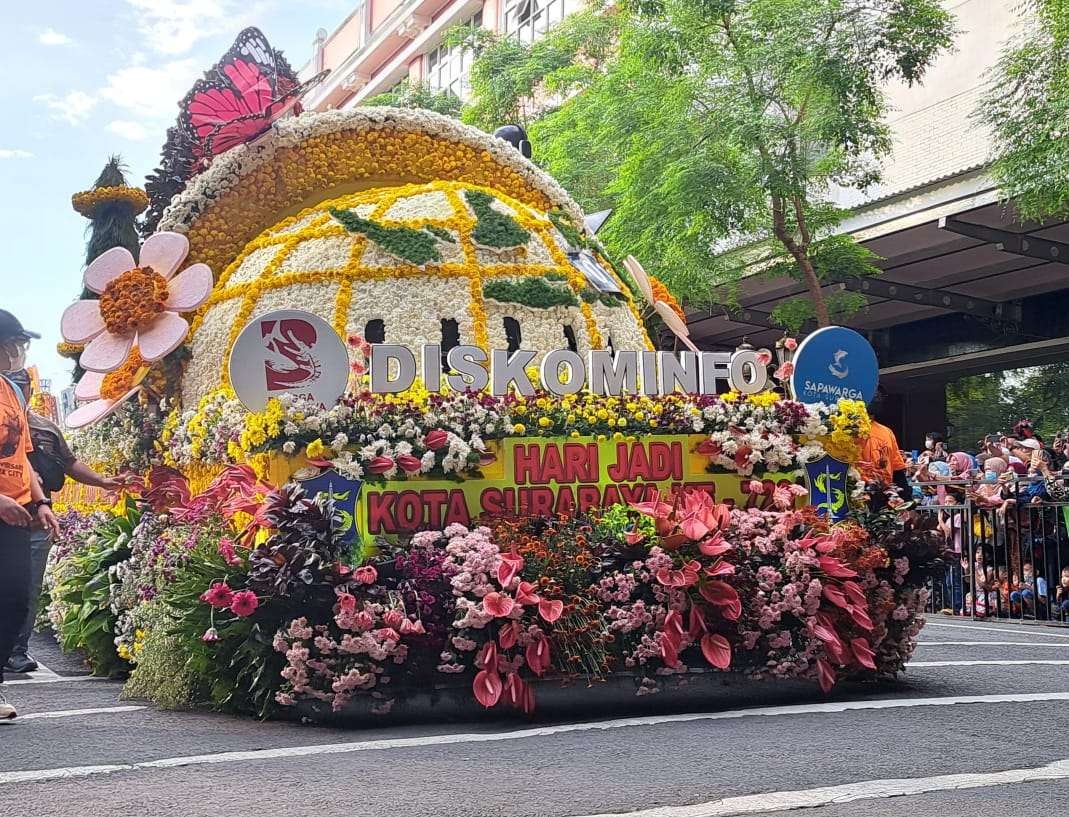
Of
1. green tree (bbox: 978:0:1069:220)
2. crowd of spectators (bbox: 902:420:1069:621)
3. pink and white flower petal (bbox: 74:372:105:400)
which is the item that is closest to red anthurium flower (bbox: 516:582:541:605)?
pink and white flower petal (bbox: 74:372:105:400)

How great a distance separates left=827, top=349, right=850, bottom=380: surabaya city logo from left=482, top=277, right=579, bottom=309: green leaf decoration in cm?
191

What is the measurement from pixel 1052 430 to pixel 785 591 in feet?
66.8

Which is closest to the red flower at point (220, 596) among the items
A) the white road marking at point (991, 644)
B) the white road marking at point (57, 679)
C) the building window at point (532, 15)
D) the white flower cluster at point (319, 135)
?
the white road marking at point (57, 679)

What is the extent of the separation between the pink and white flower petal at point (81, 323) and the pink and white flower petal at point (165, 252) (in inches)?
18.9

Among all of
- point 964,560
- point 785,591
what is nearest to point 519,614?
point 785,591

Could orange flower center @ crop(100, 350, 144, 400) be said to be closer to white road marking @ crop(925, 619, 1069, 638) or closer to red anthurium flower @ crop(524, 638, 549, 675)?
red anthurium flower @ crop(524, 638, 549, 675)

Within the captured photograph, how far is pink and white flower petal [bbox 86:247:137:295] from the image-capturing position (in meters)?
9.34

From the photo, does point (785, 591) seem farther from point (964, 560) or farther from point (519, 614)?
point (964, 560)

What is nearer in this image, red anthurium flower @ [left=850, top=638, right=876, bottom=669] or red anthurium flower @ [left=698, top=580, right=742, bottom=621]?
red anthurium flower @ [left=698, top=580, right=742, bottom=621]

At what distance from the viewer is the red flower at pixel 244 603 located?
20.9ft

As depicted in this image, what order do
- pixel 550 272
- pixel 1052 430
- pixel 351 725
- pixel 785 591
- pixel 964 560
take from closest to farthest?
pixel 351 725, pixel 785 591, pixel 550 272, pixel 964 560, pixel 1052 430

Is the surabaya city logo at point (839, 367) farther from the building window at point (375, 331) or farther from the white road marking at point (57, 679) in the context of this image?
the white road marking at point (57, 679)

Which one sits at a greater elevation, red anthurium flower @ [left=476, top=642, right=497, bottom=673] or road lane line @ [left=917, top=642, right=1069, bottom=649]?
red anthurium flower @ [left=476, top=642, right=497, bottom=673]

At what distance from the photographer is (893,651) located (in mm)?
7438
